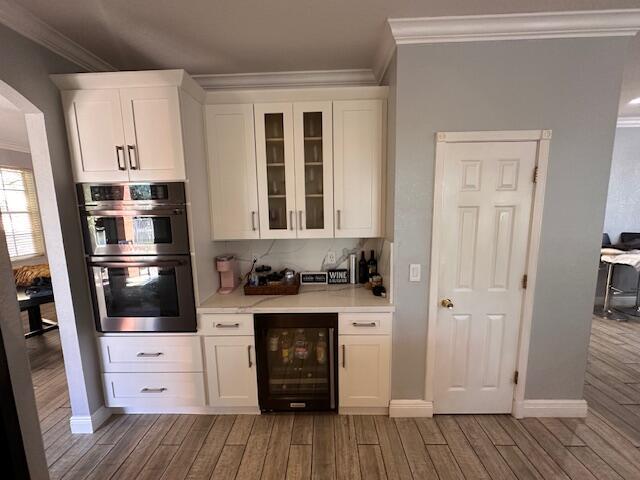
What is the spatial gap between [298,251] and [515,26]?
2261mm

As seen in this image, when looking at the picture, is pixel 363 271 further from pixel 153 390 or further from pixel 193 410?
pixel 153 390

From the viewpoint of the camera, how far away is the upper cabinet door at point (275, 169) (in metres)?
2.20

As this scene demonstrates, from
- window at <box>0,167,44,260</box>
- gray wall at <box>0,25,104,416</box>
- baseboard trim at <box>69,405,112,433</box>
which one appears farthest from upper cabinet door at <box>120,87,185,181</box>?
window at <box>0,167,44,260</box>

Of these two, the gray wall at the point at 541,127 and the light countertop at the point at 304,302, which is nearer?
the gray wall at the point at 541,127

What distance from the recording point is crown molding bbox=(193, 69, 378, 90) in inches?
94.7

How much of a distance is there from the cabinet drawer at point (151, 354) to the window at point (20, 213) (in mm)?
4503

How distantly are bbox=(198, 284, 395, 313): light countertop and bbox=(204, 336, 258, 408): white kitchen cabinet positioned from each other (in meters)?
0.24

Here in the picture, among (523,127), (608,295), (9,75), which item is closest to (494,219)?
(523,127)


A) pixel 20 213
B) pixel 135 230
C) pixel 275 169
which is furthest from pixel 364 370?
pixel 20 213

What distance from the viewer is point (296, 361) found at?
2.25m

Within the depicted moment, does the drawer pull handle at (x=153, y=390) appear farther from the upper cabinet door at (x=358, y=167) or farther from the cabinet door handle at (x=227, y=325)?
the upper cabinet door at (x=358, y=167)

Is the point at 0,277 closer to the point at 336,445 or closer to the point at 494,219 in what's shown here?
the point at 336,445

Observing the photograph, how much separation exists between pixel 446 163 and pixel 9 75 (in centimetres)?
273

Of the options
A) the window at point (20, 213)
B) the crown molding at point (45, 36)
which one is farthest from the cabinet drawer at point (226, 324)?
the window at point (20, 213)
